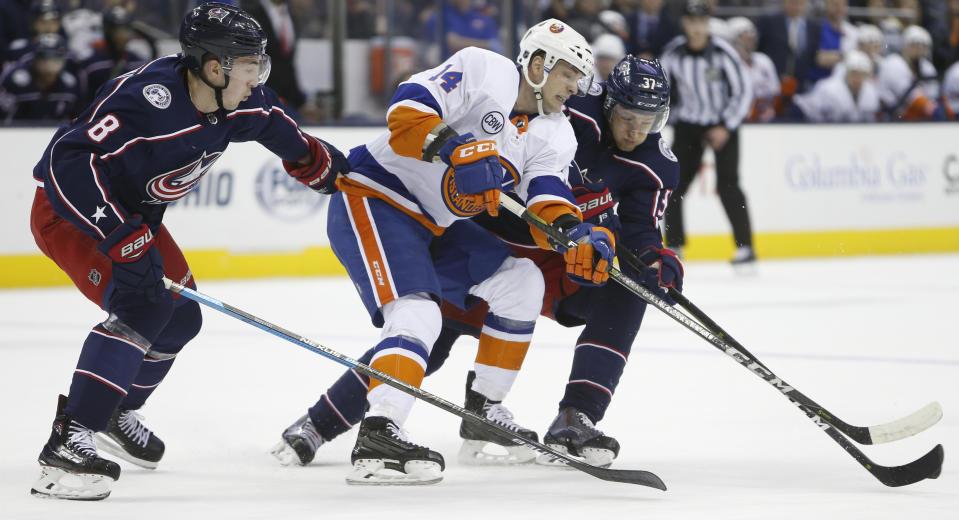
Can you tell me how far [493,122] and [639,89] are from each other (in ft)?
1.31

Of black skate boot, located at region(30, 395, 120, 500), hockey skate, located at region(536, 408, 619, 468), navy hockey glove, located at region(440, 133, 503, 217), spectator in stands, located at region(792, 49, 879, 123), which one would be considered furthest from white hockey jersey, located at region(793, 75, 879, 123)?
black skate boot, located at region(30, 395, 120, 500)

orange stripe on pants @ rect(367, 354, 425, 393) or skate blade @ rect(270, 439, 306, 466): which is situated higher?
orange stripe on pants @ rect(367, 354, 425, 393)

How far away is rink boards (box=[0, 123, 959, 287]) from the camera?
724 centimetres

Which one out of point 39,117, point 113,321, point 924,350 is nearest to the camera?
point 113,321

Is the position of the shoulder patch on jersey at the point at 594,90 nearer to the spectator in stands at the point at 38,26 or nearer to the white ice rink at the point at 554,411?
the white ice rink at the point at 554,411

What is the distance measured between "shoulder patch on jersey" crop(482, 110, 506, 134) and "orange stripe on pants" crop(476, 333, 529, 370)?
1.64 feet

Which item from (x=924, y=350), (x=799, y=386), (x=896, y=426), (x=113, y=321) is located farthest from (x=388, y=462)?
(x=924, y=350)

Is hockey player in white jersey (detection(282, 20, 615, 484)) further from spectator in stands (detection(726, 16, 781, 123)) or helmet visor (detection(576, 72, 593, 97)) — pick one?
spectator in stands (detection(726, 16, 781, 123))

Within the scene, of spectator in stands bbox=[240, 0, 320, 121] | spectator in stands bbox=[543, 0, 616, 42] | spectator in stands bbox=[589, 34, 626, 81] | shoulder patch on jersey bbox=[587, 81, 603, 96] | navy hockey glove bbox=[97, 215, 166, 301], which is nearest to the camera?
navy hockey glove bbox=[97, 215, 166, 301]

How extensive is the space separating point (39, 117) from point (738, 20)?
4853 millimetres

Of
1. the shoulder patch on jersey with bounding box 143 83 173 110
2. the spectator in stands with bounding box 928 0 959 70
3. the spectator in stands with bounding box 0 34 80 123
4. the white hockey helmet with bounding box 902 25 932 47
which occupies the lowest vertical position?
the spectator in stands with bounding box 928 0 959 70

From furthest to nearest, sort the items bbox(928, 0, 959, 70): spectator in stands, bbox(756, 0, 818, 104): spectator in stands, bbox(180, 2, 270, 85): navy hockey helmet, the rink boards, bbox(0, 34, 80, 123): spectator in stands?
bbox(928, 0, 959, 70): spectator in stands < bbox(756, 0, 818, 104): spectator in stands < the rink boards < bbox(0, 34, 80, 123): spectator in stands < bbox(180, 2, 270, 85): navy hockey helmet

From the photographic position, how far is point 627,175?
11.2ft

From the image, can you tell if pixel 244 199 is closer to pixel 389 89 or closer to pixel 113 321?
pixel 389 89
